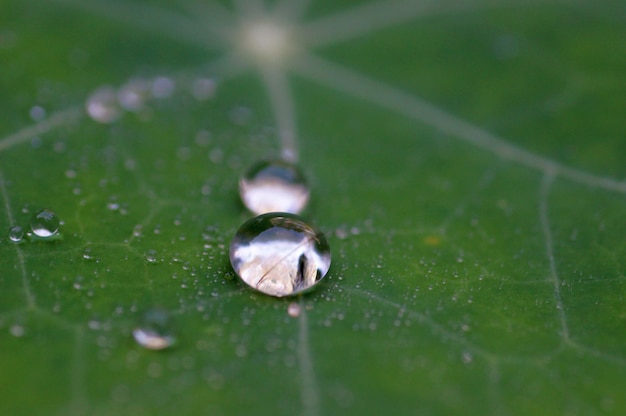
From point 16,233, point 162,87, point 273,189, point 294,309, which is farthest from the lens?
point 162,87

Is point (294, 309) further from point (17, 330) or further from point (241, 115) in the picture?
point (241, 115)

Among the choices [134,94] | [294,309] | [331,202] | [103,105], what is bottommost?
[294,309]

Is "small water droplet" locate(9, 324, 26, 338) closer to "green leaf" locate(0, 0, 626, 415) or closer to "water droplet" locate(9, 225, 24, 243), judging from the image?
"green leaf" locate(0, 0, 626, 415)

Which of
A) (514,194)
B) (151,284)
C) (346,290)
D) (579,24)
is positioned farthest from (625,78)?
(151,284)

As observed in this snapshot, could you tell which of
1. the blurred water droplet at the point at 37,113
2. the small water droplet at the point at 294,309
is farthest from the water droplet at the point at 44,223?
the small water droplet at the point at 294,309

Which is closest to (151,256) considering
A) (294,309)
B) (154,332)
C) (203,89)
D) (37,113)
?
(154,332)

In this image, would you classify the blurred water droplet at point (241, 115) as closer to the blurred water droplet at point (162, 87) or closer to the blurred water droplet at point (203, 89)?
the blurred water droplet at point (203, 89)
